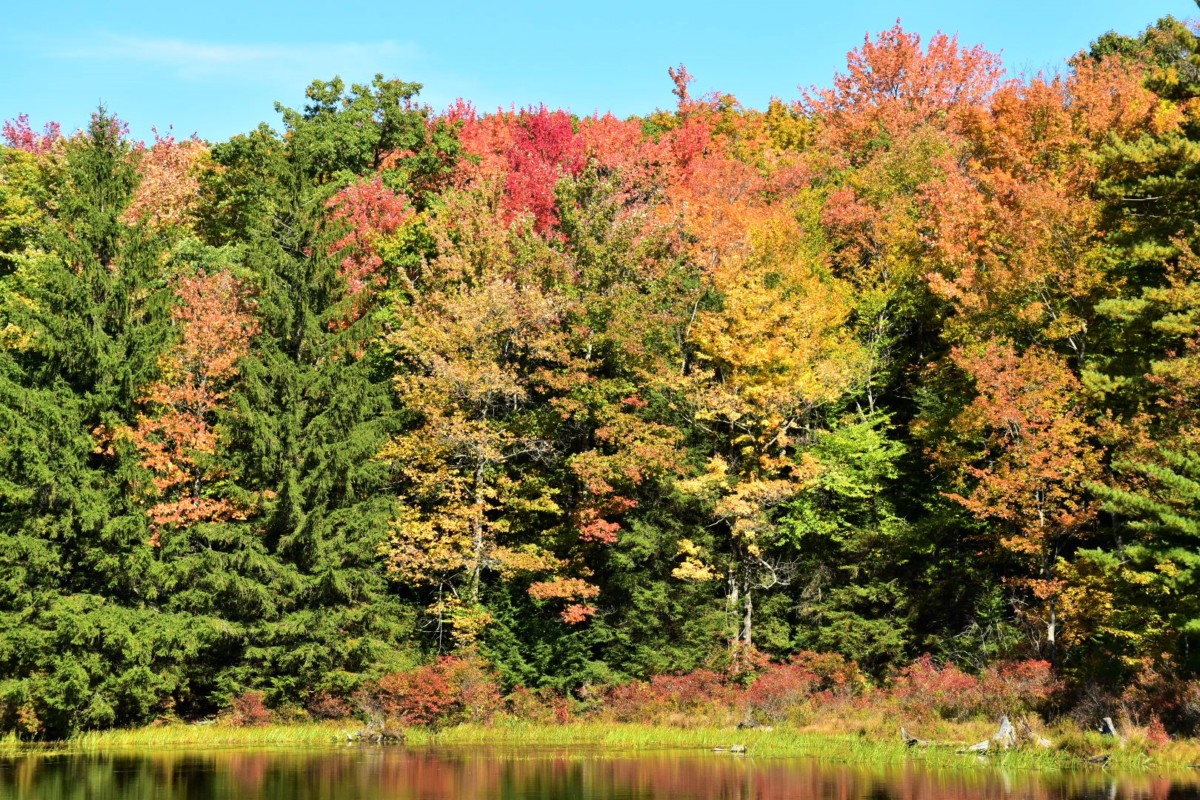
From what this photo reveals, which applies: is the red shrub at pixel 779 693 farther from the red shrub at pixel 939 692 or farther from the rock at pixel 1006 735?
the rock at pixel 1006 735

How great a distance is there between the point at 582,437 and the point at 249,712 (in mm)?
13489

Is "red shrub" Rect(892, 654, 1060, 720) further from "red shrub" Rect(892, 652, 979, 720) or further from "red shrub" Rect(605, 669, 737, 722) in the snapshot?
"red shrub" Rect(605, 669, 737, 722)

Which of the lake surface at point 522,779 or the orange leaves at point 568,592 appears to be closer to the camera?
the lake surface at point 522,779

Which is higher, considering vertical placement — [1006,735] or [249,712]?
[1006,735]

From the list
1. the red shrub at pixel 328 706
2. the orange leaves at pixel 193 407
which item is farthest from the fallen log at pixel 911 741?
the orange leaves at pixel 193 407

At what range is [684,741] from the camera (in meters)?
34.9

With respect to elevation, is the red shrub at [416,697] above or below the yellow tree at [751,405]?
below

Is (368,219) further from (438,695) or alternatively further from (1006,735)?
(1006,735)

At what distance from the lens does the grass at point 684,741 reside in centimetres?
2816

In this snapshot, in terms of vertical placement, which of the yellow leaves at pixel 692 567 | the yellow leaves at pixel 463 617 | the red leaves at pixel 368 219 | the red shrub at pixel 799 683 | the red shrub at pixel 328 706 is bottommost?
the red shrub at pixel 328 706

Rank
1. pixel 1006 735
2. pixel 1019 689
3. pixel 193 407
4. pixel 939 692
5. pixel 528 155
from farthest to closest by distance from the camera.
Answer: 1. pixel 528 155
2. pixel 193 407
3. pixel 939 692
4. pixel 1019 689
5. pixel 1006 735

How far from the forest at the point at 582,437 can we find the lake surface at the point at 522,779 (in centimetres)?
612

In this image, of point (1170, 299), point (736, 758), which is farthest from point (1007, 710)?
point (1170, 299)

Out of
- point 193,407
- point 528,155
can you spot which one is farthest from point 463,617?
point 528,155
